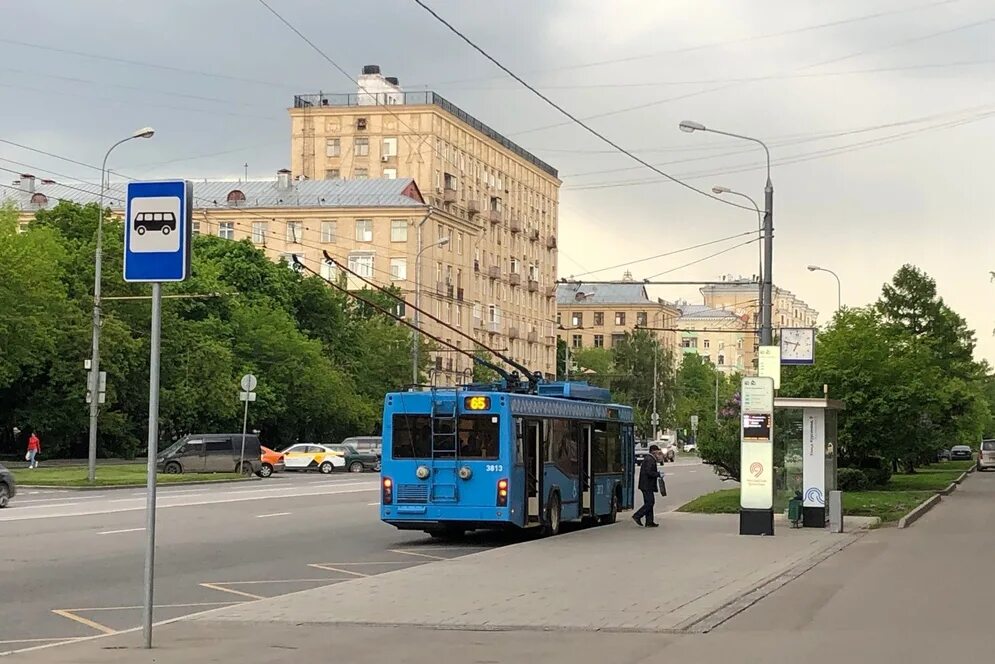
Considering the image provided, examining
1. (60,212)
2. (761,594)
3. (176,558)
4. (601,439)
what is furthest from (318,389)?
(761,594)

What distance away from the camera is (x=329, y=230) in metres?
102

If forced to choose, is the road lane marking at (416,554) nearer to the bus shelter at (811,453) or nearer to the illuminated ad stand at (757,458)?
the illuminated ad stand at (757,458)

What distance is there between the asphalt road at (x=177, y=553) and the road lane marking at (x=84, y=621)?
0.03 ft

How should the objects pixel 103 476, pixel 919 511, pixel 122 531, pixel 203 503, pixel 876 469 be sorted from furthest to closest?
1. pixel 103 476
2. pixel 876 469
3. pixel 203 503
4. pixel 919 511
5. pixel 122 531

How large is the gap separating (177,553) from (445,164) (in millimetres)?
85659

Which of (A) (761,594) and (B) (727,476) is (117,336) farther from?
(A) (761,594)

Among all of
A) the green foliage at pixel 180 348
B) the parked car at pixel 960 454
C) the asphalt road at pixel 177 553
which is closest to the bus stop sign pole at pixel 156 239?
the asphalt road at pixel 177 553

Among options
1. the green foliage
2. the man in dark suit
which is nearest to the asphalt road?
the man in dark suit

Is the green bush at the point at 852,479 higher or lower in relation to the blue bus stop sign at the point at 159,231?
lower

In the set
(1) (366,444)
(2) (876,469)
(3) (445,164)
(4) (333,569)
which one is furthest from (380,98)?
(4) (333,569)

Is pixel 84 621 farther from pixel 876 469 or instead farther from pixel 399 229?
pixel 399 229

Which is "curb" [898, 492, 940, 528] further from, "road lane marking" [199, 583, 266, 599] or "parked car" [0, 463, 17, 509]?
"parked car" [0, 463, 17, 509]

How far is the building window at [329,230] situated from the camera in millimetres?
101438

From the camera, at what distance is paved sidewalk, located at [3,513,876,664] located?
11461 mm
